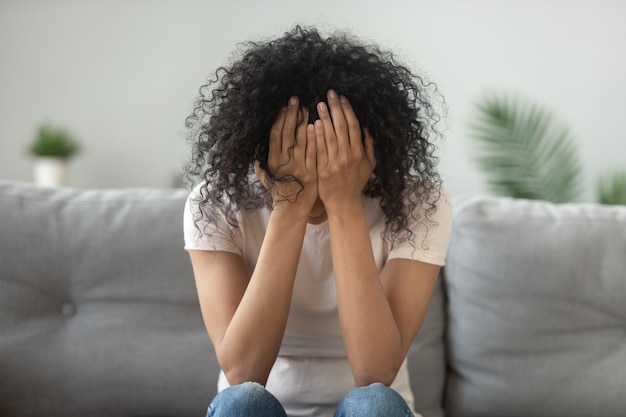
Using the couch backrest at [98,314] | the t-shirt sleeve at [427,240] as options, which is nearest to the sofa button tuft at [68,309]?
the couch backrest at [98,314]

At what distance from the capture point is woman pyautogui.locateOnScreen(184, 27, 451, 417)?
1.11m

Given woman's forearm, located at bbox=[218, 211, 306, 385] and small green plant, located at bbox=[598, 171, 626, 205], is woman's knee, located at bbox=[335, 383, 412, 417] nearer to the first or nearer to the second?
woman's forearm, located at bbox=[218, 211, 306, 385]

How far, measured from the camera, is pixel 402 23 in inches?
112

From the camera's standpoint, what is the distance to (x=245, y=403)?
100 centimetres

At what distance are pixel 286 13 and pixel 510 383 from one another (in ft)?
6.01

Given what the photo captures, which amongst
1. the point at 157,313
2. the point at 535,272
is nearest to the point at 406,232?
the point at 535,272

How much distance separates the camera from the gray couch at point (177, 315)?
1475mm

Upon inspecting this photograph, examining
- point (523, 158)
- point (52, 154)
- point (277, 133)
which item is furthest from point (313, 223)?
point (52, 154)

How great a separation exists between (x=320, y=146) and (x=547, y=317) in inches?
27.4

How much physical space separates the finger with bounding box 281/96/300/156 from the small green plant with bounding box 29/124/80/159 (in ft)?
6.06

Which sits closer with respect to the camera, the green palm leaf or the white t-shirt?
the white t-shirt

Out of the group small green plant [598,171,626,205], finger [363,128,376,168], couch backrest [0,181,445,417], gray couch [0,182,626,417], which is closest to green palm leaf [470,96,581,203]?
small green plant [598,171,626,205]

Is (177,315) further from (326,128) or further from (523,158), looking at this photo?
(523,158)

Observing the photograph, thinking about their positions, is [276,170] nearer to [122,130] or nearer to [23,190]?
[23,190]
